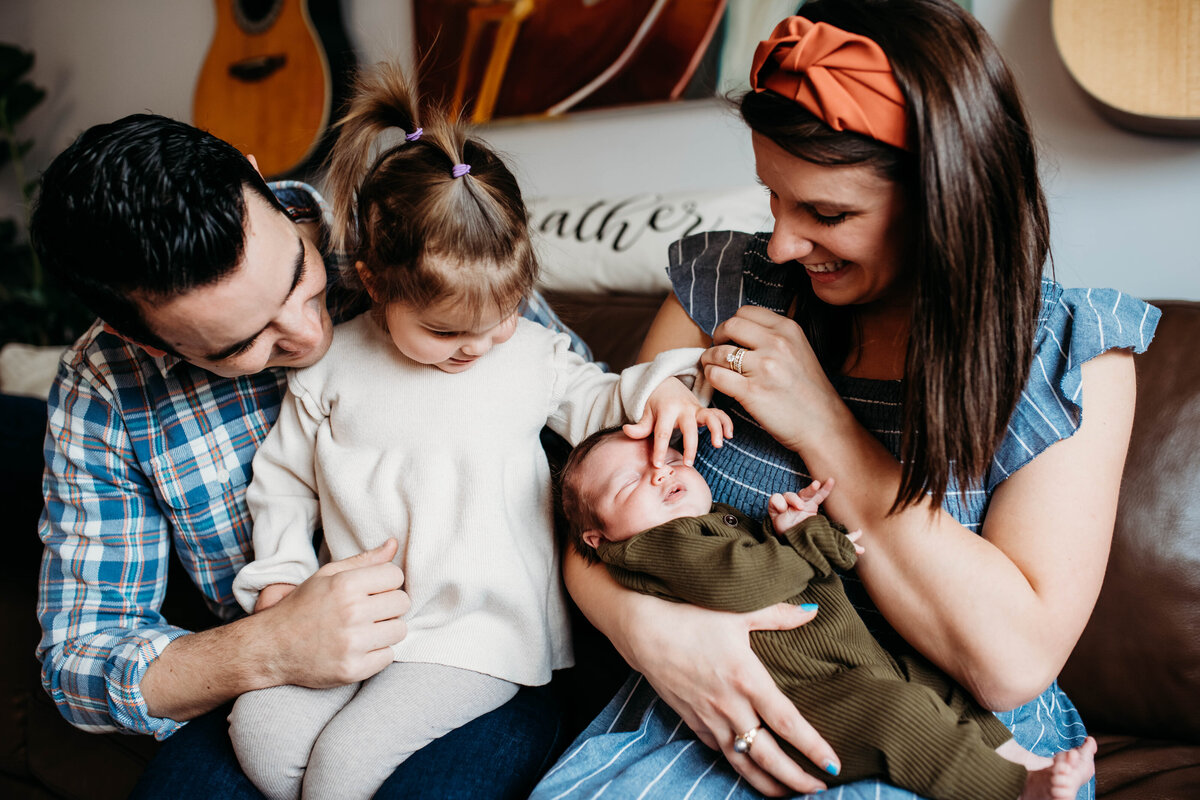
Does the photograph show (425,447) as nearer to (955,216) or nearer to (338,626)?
(338,626)

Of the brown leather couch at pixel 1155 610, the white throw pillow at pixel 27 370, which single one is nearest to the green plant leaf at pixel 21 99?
the white throw pillow at pixel 27 370

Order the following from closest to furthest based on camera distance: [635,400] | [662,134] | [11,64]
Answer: [635,400] → [662,134] → [11,64]

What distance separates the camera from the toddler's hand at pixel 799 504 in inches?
37.6

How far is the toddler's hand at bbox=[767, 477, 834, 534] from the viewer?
956mm

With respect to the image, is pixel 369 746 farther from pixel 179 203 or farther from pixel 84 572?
pixel 179 203

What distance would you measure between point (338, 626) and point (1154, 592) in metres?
1.24

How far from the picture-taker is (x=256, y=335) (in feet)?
3.30

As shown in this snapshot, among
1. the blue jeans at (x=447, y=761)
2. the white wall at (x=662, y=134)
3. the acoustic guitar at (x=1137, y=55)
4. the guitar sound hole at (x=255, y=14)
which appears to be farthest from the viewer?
the guitar sound hole at (x=255, y=14)

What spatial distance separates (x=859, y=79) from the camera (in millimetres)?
834

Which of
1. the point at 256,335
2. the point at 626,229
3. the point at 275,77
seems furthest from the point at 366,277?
the point at 275,77

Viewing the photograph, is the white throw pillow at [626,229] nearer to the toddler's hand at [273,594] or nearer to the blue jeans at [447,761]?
the toddler's hand at [273,594]

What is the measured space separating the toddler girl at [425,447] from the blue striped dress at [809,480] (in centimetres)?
11

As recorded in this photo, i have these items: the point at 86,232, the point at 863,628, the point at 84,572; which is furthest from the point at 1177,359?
the point at 84,572

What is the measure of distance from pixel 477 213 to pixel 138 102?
3.04m
